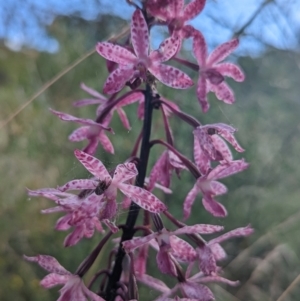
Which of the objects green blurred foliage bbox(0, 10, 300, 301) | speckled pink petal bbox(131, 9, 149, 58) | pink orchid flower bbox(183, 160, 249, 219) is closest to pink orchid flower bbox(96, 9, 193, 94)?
speckled pink petal bbox(131, 9, 149, 58)

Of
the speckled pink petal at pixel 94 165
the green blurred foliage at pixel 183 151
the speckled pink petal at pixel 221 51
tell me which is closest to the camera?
the speckled pink petal at pixel 94 165

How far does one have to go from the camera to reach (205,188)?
1.62 ft

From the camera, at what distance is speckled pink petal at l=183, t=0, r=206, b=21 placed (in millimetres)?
457

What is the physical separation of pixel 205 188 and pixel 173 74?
13 cm

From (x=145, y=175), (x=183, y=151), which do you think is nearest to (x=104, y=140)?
(x=145, y=175)

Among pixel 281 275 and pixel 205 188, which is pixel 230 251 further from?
pixel 205 188

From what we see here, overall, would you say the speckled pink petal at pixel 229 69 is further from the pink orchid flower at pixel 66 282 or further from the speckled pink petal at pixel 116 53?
the pink orchid flower at pixel 66 282

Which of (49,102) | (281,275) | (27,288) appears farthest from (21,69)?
(281,275)

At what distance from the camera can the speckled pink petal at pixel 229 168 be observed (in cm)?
47

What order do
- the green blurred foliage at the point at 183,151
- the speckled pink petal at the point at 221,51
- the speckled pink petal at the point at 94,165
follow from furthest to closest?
the green blurred foliage at the point at 183,151 → the speckled pink petal at the point at 221,51 → the speckled pink petal at the point at 94,165

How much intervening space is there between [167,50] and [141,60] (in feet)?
0.09

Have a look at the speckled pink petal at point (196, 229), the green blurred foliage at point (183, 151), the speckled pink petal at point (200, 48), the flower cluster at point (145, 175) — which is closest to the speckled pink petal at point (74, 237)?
the flower cluster at point (145, 175)

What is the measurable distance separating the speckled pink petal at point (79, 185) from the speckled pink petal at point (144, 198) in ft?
0.08

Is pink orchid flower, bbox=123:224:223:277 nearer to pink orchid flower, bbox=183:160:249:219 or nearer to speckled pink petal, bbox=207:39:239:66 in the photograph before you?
pink orchid flower, bbox=183:160:249:219
